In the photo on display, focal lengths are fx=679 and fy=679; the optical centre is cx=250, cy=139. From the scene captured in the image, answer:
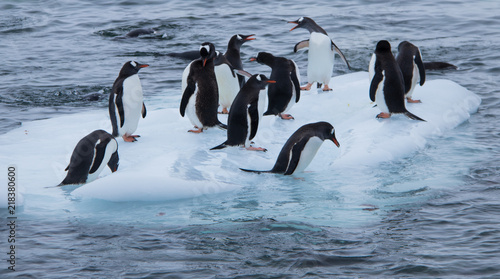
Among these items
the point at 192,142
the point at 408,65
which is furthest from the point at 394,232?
the point at 408,65

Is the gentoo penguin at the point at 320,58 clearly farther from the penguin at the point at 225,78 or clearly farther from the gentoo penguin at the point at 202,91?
the gentoo penguin at the point at 202,91

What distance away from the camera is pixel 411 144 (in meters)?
6.62

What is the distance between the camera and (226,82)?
24.4ft

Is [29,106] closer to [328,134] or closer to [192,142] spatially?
[192,142]

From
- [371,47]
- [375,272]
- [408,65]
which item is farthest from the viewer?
[371,47]

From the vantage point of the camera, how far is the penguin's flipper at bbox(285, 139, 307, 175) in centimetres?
574

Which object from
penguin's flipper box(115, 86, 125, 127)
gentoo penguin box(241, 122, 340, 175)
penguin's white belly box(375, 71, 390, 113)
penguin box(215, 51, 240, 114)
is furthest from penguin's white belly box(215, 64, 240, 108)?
gentoo penguin box(241, 122, 340, 175)

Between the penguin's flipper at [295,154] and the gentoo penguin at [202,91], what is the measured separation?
1.25 m

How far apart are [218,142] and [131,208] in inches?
61.0

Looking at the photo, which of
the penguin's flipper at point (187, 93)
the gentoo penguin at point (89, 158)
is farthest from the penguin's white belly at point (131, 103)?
the gentoo penguin at point (89, 158)

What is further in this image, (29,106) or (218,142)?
(29,106)

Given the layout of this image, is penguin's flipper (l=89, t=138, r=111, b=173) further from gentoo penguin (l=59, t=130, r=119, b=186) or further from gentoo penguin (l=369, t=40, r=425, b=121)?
gentoo penguin (l=369, t=40, r=425, b=121)

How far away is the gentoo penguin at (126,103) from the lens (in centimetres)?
660

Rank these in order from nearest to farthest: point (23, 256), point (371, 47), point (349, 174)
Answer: point (23, 256) → point (349, 174) → point (371, 47)
